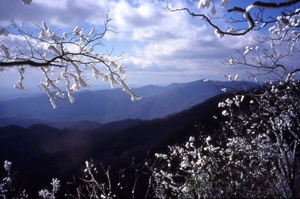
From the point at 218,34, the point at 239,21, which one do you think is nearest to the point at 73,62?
the point at 218,34

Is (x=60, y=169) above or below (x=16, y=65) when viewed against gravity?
below

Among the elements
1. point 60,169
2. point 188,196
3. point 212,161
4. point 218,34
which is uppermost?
point 218,34

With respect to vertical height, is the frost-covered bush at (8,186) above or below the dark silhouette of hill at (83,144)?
above

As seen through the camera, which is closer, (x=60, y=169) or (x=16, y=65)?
(x=16, y=65)

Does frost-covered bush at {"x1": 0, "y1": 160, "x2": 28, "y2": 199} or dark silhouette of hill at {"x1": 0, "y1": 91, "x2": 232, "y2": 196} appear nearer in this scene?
frost-covered bush at {"x1": 0, "y1": 160, "x2": 28, "y2": 199}

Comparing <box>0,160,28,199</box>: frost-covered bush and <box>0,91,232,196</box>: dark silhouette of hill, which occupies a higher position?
<box>0,160,28,199</box>: frost-covered bush

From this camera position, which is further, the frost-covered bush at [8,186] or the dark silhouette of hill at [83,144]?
the dark silhouette of hill at [83,144]

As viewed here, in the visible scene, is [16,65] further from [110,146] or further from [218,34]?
[110,146]

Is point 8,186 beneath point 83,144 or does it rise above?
above

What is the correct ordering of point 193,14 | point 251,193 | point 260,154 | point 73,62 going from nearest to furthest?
point 73,62, point 193,14, point 251,193, point 260,154

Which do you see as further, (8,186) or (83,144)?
(83,144)

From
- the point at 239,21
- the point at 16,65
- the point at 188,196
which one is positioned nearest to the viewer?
the point at 16,65
